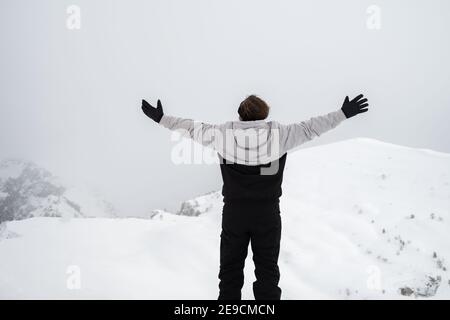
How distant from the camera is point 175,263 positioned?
231 inches

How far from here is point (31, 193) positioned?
2298 inches

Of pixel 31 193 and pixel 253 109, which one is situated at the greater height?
pixel 253 109

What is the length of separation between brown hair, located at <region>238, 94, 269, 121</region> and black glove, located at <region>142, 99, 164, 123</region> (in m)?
0.84

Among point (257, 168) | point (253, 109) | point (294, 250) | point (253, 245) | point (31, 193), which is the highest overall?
point (253, 109)

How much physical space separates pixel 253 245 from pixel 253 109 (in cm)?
131

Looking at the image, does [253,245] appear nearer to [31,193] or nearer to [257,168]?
[257,168]

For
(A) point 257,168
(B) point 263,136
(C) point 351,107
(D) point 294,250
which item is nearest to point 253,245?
(A) point 257,168

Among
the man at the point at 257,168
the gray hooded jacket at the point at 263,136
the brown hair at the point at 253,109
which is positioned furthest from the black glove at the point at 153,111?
the brown hair at the point at 253,109

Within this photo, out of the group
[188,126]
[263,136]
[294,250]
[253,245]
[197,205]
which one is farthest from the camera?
[197,205]

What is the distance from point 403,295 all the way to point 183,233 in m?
3.99

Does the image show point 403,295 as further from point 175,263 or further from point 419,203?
point 419,203

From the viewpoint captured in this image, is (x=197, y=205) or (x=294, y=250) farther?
(x=197, y=205)
